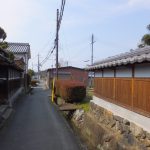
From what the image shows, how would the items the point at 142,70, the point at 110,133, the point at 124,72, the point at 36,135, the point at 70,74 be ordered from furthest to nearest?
the point at 70,74 → the point at 36,135 → the point at 124,72 → the point at 110,133 → the point at 142,70

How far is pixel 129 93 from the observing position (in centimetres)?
1261

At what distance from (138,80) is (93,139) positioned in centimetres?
476

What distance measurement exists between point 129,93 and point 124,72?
4.05ft

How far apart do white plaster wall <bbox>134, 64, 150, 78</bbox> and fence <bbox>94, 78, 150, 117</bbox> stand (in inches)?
5.8

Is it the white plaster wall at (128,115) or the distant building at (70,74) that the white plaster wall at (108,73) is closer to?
the white plaster wall at (128,115)

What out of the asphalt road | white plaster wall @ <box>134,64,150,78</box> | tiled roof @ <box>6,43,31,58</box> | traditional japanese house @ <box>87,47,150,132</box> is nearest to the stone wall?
traditional japanese house @ <box>87,47,150,132</box>

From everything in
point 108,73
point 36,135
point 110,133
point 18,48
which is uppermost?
point 18,48

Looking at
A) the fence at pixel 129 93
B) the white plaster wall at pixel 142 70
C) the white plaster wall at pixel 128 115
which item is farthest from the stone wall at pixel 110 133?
the white plaster wall at pixel 142 70

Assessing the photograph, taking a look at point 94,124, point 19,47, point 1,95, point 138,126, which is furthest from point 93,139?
point 19,47

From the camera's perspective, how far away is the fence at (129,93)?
1078 cm

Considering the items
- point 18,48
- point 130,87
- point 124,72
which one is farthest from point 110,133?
point 18,48

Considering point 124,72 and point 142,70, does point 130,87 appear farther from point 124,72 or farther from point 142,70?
point 142,70

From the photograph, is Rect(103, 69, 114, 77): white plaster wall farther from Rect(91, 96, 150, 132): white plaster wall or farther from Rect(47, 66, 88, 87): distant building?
Rect(47, 66, 88, 87): distant building

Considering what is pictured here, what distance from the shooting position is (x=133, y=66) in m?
12.2
